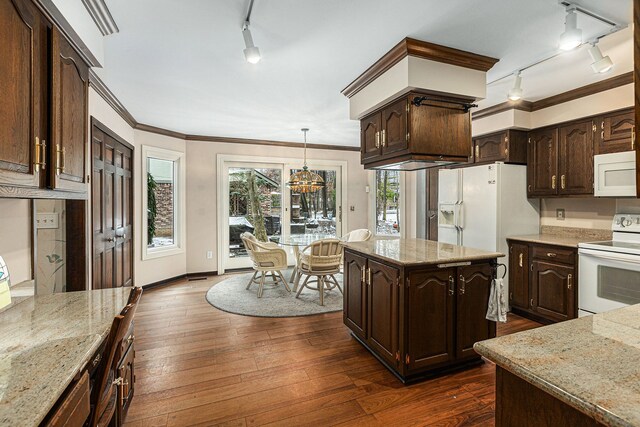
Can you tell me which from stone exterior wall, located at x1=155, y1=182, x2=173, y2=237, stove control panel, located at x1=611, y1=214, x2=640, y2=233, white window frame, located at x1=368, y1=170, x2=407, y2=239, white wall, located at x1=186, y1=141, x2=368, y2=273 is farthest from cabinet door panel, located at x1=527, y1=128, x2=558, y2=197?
stone exterior wall, located at x1=155, y1=182, x2=173, y2=237

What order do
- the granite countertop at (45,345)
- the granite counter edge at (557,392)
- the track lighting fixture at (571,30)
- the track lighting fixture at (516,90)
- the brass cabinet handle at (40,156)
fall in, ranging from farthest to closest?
1. the track lighting fixture at (516,90)
2. the track lighting fixture at (571,30)
3. the brass cabinet handle at (40,156)
4. the granite countertop at (45,345)
5. the granite counter edge at (557,392)

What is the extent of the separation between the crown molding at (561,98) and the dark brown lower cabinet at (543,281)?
1.59m

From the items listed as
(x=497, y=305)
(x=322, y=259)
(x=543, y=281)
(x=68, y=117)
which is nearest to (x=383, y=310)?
(x=497, y=305)

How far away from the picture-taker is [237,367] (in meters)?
2.49

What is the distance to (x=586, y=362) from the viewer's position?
0.88 m

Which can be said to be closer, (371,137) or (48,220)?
(48,220)

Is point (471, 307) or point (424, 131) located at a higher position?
point (424, 131)

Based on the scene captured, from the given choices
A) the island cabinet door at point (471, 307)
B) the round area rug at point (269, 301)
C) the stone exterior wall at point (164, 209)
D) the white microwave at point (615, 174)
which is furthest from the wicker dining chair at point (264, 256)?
the white microwave at point (615, 174)

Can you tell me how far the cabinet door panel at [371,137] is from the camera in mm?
2955

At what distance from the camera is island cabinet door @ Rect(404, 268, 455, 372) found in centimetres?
221

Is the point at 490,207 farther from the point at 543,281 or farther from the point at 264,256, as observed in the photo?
the point at 264,256

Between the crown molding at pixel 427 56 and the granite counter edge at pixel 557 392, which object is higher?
the crown molding at pixel 427 56

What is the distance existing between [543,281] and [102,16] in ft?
14.4

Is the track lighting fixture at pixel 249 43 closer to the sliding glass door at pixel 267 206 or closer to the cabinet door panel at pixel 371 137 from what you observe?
the cabinet door panel at pixel 371 137
